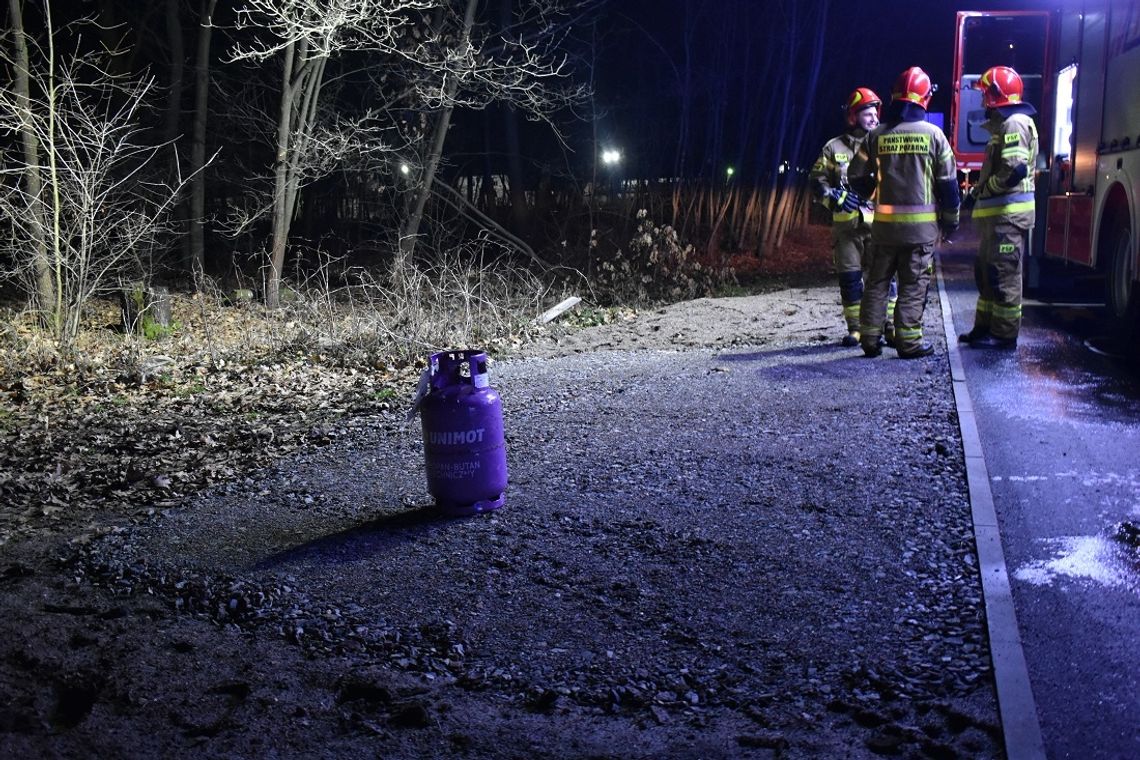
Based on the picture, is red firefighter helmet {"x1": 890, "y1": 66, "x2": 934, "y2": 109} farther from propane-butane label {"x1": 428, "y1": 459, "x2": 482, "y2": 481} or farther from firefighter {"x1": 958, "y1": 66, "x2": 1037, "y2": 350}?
propane-butane label {"x1": 428, "y1": 459, "x2": 482, "y2": 481}

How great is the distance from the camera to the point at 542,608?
14.8ft

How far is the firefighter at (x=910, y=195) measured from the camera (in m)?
9.05

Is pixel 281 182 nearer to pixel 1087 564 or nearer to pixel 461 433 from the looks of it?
pixel 461 433

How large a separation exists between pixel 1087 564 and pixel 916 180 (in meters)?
4.97

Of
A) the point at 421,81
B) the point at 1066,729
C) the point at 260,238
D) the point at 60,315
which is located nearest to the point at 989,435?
the point at 1066,729

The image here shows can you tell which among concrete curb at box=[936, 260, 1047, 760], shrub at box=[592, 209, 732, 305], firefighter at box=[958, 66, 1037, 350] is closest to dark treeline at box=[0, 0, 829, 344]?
shrub at box=[592, 209, 732, 305]

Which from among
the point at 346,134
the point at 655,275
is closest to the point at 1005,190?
the point at 655,275

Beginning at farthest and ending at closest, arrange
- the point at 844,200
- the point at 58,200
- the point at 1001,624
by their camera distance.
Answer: the point at 58,200, the point at 844,200, the point at 1001,624

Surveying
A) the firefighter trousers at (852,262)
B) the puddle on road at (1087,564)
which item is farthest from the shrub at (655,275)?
the puddle on road at (1087,564)

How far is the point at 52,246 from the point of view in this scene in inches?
494

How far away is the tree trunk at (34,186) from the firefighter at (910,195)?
8821 mm

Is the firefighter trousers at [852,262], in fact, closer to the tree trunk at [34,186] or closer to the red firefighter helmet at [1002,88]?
the red firefighter helmet at [1002,88]

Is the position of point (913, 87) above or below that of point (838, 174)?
above

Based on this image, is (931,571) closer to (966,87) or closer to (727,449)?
(727,449)
